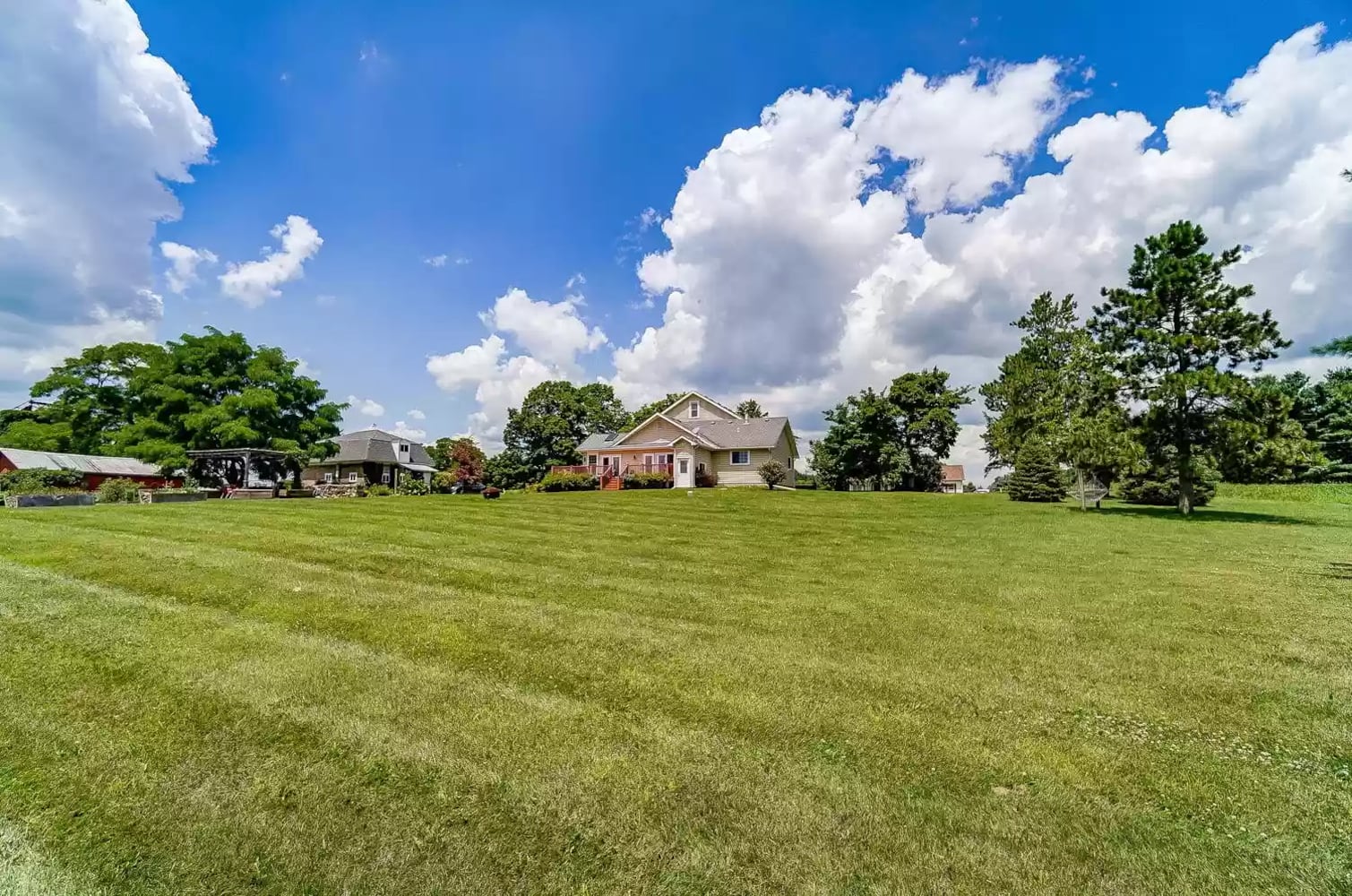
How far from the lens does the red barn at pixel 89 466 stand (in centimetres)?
3700

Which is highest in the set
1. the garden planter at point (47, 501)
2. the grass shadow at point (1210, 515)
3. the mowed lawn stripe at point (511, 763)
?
the garden planter at point (47, 501)

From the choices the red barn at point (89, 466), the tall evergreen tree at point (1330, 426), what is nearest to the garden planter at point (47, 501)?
the red barn at point (89, 466)

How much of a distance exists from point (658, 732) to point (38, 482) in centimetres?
3745

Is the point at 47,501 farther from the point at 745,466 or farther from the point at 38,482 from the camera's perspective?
the point at 745,466

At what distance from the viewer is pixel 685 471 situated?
35.9 m

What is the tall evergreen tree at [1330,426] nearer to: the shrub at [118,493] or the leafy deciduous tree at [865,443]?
the leafy deciduous tree at [865,443]

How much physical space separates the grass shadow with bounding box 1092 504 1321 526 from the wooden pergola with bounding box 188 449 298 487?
132ft

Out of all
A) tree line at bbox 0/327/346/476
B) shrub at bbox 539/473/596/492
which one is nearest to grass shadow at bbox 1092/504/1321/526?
shrub at bbox 539/473/596/492

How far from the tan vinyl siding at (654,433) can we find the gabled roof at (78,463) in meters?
29.9

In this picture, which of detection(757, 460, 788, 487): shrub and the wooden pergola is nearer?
the wooden pergola

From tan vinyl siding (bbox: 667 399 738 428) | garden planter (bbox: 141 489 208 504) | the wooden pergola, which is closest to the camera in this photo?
garden planter (bbox: 141 489 208 504)

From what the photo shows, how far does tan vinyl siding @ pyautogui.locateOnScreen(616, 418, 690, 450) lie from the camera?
37594 mm

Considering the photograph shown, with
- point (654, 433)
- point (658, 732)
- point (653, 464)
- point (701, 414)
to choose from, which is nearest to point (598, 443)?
point (654, 433)

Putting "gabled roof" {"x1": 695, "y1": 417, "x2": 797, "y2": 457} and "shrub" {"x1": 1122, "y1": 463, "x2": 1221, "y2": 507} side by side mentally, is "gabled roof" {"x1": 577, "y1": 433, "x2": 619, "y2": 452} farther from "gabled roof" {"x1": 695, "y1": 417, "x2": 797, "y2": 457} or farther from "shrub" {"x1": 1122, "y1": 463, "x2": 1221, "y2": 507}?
"shrub" {"x1": 1122, "y1": 463, "x2": 1221, "y2": 507}
